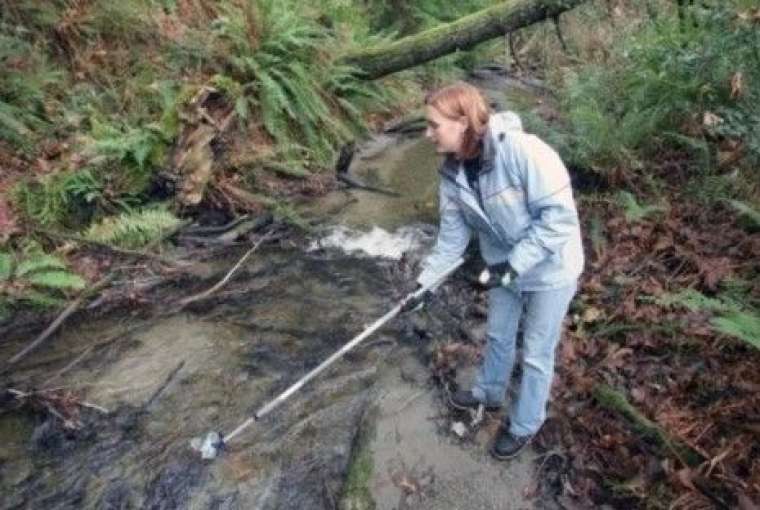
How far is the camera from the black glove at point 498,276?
3.61m

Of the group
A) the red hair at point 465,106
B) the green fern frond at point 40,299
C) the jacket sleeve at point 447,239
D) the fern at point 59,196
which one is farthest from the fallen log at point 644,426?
the fern at point 59,196

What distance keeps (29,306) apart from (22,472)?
1.97 meters

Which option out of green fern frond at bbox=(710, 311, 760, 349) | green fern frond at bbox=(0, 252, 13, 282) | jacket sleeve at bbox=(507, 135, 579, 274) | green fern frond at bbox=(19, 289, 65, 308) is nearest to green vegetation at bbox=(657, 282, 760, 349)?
green fern frond at bbox=(710, 311, 760, 349)

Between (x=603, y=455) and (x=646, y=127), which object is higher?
(x=646, y=127)

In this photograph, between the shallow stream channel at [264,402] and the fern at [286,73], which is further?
the fern at [286,73]

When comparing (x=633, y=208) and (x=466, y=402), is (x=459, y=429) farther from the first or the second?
(x=633, y=208)

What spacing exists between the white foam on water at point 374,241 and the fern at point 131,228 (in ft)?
5.10

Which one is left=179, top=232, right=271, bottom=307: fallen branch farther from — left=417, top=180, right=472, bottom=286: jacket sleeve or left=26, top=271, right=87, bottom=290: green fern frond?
left=417, top=180, right=472, bottom=286: jacket sleeve

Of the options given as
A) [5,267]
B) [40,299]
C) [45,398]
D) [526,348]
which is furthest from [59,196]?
[526,348]

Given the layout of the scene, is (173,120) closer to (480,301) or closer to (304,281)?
(304,281)

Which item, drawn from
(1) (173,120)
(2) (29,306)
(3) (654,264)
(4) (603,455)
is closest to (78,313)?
(2) (29,306)

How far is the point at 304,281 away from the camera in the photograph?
639cm

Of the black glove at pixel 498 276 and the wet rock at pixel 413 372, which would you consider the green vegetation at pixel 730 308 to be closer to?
the black glove at pixel 498 276

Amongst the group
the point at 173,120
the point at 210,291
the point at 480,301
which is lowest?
the point at 480,301
